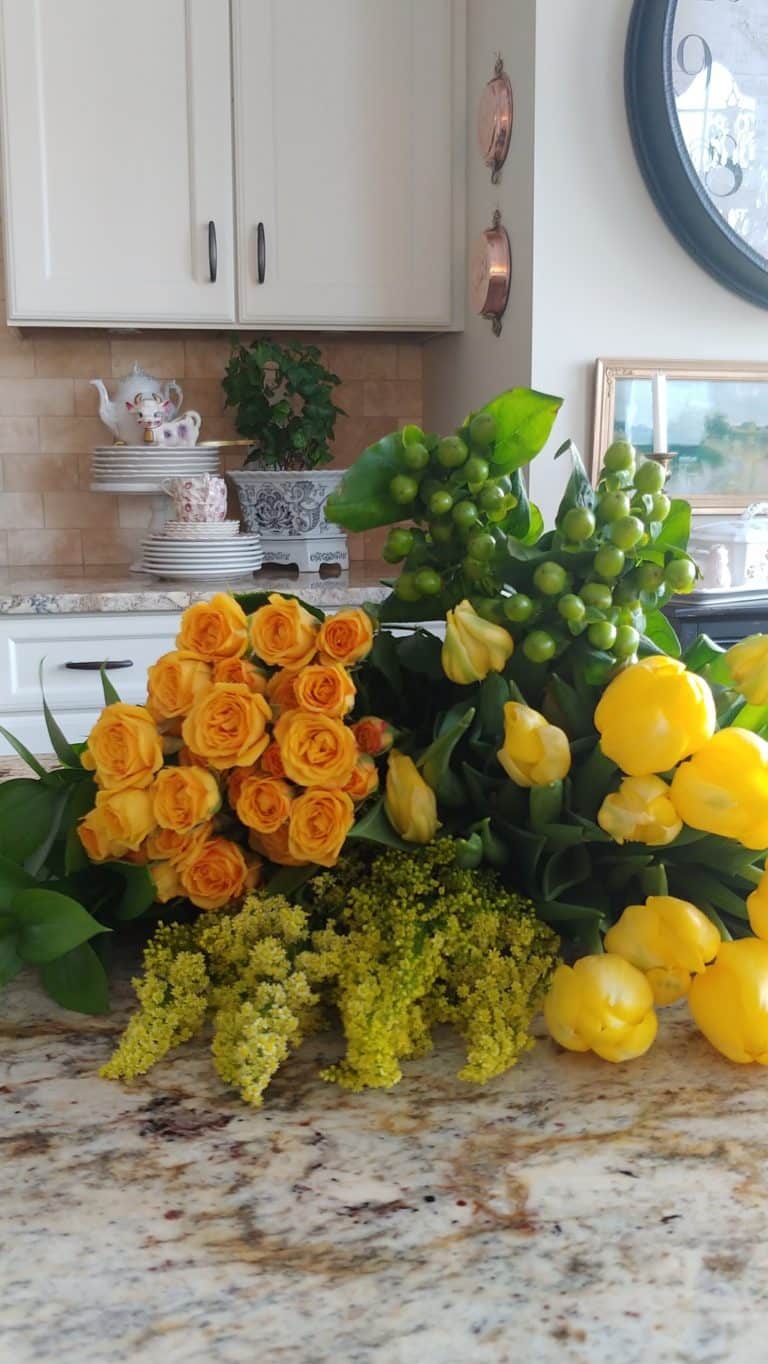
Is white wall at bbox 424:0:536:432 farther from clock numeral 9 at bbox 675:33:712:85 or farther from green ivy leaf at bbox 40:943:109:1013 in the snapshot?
green ivy leaf at bbox 40:943:109:1013

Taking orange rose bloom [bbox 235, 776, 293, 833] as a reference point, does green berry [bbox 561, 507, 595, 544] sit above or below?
above

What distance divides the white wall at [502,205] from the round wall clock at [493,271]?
0.07 ft

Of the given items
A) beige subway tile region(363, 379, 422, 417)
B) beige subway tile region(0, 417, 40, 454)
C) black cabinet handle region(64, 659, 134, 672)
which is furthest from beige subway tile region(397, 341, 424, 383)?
black cabinet handle region(64, 659, 134, 672)

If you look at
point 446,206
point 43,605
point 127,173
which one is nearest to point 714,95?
point 446,206

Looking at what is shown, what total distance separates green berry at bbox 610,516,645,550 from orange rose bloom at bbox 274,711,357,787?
174 millimetres

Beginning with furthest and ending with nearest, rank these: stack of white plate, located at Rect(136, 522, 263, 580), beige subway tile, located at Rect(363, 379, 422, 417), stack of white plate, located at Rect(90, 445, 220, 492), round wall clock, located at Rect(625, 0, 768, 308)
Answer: beige subway tile, located at Rect(363, 379, 422, 417), stack of white plate, located at Rect(90, 445, 220, 492), stack of white plate, located at Rect(136, 522, 263, 580), round wall clock, located at Rect(625, 0, 768, 308)

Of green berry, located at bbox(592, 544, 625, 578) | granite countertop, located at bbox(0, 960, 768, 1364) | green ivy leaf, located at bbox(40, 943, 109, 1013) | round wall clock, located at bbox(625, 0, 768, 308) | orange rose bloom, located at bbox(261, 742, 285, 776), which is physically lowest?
granite countertop, located at bbox(0, 960, 768, 1364)

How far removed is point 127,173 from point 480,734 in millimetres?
2264

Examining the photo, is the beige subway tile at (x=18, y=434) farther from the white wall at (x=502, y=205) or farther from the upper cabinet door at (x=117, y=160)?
the white wall at (x=502, y=205)

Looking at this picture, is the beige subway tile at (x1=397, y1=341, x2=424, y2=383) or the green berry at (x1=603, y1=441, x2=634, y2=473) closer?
the green berry at (x1=603, y1=441, x2=634, y2=473)

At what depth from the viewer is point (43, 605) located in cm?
237

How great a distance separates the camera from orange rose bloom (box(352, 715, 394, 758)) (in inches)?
26.0

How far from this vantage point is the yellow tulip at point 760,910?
2.00 ft

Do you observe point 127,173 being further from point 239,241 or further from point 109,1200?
point 109,1200
